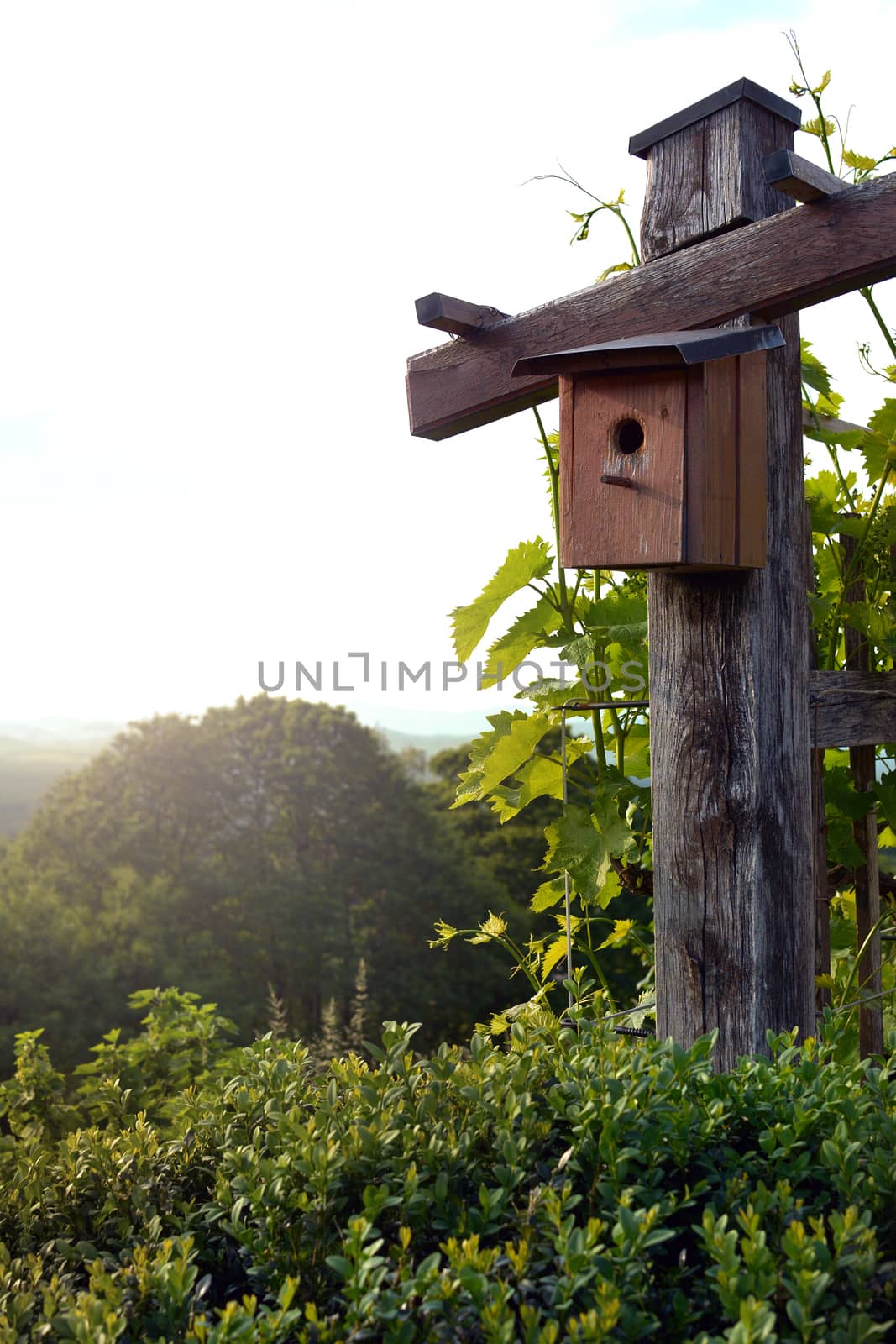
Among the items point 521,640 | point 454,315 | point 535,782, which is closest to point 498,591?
point 521,640

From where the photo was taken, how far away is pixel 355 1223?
1.47 m

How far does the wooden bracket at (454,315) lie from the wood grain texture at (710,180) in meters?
0.43

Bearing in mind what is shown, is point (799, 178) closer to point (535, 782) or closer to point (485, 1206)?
point (535, 782)

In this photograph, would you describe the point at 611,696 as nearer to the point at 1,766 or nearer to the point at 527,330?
the point at 527,330

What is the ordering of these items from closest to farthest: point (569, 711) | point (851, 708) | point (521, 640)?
point (851, 708) → point (569, 711) → point (521, 640)

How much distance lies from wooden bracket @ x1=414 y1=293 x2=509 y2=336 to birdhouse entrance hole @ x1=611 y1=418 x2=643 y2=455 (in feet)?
2.05

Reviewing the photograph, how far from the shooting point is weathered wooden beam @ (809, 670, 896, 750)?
8.36ft

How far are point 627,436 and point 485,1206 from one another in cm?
152

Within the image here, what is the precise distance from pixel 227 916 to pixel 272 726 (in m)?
3.18

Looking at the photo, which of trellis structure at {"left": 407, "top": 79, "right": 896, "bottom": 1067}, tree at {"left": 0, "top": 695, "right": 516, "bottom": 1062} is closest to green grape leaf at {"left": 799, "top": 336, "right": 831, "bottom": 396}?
trellis structure at {"left": 407, "top": 79, "right": 896, "bottom": 1067}

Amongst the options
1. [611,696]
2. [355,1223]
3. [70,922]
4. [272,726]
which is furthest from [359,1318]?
[272,726]

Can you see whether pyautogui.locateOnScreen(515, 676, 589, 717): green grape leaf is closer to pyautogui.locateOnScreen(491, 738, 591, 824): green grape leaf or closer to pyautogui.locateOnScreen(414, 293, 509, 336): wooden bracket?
pyautogui.locateOnScreen(491, 738, 591, 824): green grape leaf

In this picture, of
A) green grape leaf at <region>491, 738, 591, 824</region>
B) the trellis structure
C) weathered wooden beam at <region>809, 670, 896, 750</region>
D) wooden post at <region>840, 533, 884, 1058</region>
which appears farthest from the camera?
green grape leaf at <region>491, 738, 591, 824</region>

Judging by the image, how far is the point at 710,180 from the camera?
2.42m
